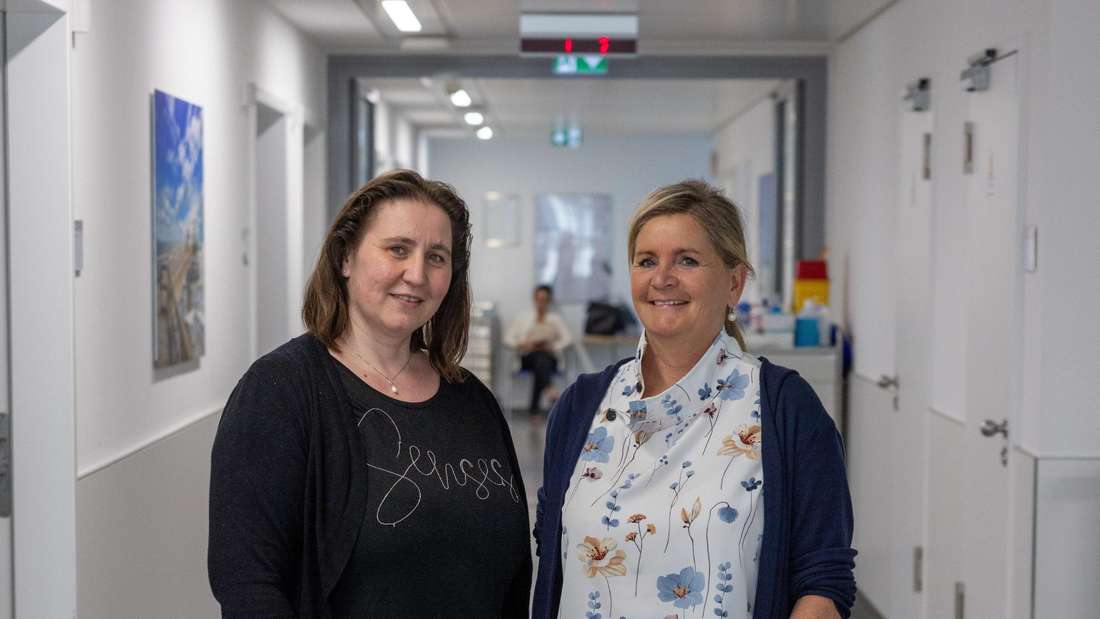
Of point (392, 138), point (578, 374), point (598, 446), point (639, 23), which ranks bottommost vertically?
point (578, 374)

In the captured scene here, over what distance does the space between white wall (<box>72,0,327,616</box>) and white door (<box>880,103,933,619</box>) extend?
8.86 feet

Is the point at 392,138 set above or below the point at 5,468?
above

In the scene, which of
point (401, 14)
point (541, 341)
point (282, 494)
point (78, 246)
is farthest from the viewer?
point (541, 341)

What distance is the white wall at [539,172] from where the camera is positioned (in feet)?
43.9

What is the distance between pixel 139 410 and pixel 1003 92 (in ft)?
9.30

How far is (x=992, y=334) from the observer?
4.09 meters

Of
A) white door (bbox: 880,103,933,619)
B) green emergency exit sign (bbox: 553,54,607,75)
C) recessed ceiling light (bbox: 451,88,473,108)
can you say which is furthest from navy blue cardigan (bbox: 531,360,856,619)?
recessed ceiling light (bbox: 451,88,473,108)

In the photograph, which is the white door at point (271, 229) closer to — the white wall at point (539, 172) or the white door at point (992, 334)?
the white door at point (992, 334)

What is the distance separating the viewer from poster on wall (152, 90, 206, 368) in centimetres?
410

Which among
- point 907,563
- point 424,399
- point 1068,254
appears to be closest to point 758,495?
point 424,399

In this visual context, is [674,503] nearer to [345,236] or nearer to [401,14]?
[345,236]

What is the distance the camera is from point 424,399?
206 centimetres

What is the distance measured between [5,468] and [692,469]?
6.47ft

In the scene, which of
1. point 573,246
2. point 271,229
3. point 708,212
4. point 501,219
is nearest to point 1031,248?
point 708,212
